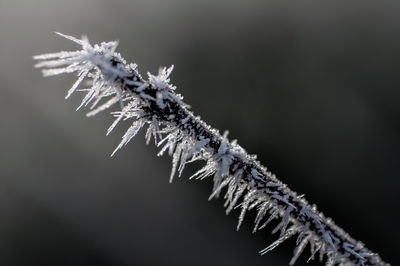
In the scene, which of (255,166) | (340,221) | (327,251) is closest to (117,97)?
(255,166)

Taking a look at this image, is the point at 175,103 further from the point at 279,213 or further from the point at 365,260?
the point at 365,260

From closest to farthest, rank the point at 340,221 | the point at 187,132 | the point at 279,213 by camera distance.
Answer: the point at 187,132 → the point at 279,213 → the point at 340,221

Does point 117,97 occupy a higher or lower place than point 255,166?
lower

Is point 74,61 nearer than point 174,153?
Yes

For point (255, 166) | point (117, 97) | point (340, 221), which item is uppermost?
point (340, 221)

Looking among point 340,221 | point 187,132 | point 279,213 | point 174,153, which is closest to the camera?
point 187,132

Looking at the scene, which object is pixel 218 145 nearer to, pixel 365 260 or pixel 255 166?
pixel 255 166

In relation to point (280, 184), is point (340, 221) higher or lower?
higher

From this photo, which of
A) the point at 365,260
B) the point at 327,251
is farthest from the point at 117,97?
the point at 365,260

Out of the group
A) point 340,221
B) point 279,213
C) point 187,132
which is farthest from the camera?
point 340,221
